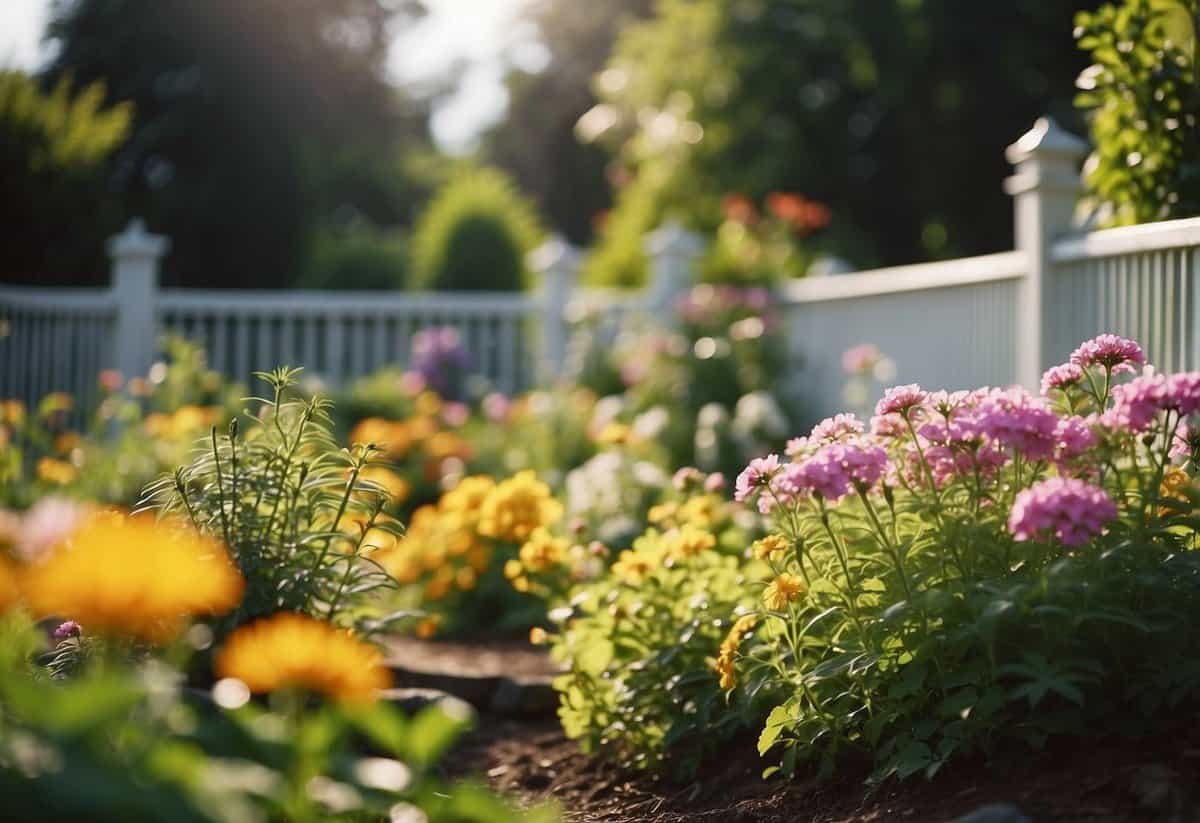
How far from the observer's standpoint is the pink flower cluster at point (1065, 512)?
1.89 meters

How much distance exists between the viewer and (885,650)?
232 centimetres

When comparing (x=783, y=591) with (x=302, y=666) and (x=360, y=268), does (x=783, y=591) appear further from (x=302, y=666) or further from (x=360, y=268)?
(x=360, y=268)

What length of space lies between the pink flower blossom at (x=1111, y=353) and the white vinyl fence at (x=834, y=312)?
1.06 m

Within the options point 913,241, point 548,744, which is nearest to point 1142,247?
point 548,744

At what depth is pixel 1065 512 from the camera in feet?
6.21

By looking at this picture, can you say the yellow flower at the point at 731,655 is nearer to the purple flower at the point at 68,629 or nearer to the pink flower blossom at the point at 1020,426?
the pink flower blossom at the point at 1020,426

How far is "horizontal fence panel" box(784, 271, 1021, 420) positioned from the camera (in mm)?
4551

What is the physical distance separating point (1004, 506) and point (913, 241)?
14474 millimetres

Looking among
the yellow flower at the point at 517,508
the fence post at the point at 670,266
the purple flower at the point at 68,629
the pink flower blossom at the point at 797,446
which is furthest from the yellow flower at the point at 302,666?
the fence post at the point at 670,266

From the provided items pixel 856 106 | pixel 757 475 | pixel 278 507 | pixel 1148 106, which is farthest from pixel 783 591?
pixel 856 106

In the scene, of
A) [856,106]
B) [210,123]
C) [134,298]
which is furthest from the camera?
[210,123]

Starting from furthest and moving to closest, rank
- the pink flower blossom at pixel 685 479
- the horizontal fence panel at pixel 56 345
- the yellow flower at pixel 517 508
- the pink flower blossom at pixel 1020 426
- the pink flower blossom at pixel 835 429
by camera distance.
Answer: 1. the horizontal fence panel at pixel 56 345
2. the yellow flower at pixel 517 508
3. the pink flower blossom at pixel 685 479
4. the pink flower blossom at pixel 835 429
5. the pink flower blossom at pixel 1020 426

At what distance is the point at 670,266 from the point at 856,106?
9238 millimetres

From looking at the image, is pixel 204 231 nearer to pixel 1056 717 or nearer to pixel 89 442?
pixel 89 442
